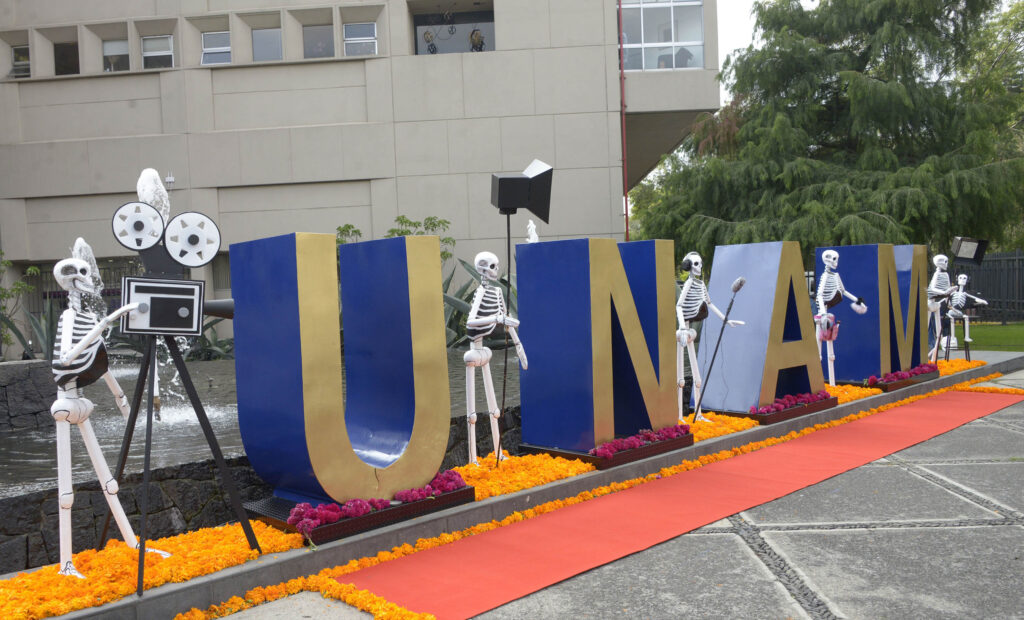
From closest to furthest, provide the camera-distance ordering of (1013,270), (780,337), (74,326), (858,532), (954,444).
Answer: (74,326), (858,532), (954,444), (780,337), (1013,270)

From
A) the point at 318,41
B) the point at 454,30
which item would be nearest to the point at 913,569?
the point at 454,30

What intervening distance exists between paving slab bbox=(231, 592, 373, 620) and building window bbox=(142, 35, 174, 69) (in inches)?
664

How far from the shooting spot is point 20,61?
1852cm

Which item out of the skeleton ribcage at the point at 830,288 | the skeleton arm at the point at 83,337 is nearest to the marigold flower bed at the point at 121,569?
the skeleton arm at the point at 83,337

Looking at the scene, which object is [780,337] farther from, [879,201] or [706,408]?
[879,201]

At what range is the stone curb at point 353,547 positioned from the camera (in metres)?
3.76

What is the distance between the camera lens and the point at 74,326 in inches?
157

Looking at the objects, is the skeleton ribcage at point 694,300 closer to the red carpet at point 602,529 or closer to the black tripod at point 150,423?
the red carpet at point 602,529

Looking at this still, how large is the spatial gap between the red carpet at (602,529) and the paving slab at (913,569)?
85cm

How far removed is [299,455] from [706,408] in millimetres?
5507

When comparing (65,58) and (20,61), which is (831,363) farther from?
(20,61)

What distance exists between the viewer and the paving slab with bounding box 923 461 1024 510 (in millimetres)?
5812

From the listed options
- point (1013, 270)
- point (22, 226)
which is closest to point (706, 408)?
point (22, 226)

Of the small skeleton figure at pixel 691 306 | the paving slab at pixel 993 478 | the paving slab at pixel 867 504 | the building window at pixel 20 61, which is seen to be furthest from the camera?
the building window at pixel 20 61
